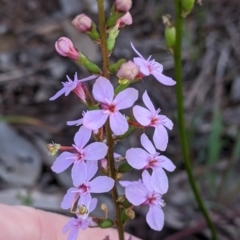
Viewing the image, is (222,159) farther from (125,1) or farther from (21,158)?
(125,1)

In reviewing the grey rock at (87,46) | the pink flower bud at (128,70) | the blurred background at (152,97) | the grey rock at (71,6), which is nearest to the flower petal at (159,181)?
the pink flower bud at (128,70)

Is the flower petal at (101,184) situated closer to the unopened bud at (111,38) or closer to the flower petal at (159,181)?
the flower petal at (159,181)

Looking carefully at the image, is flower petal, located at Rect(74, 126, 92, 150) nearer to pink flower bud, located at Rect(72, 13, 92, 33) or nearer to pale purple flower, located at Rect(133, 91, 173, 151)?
pale purple flower, located at Rect(133, 91, 173, 151)

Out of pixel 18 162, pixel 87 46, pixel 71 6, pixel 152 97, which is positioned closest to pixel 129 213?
pixel 18 162

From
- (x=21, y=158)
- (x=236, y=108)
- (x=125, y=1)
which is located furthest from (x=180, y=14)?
(x=236, y=108)

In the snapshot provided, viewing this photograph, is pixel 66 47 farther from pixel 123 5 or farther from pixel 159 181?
pixel 159 181

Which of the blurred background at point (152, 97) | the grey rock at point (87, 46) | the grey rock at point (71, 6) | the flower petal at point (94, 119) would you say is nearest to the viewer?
the flower petal at point (94, 119)
